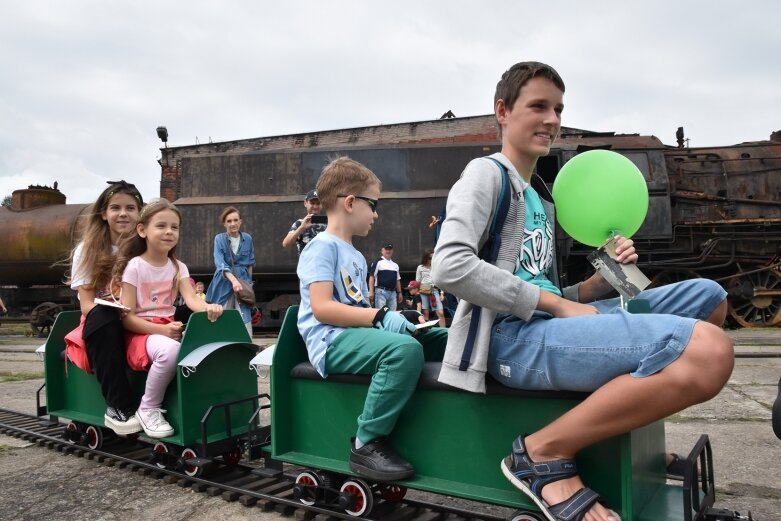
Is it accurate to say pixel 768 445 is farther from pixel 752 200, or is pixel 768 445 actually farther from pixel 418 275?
pixel 752 200

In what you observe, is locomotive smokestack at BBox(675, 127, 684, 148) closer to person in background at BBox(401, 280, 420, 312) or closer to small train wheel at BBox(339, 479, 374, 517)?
person in background at BBox(401, 280, 420, 312)

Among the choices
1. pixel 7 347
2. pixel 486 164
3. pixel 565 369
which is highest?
pixel 486 164

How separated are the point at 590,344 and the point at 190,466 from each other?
2.06 m

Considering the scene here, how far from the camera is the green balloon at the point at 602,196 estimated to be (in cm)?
205

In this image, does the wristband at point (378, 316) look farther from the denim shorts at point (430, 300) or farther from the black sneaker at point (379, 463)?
the denim shorts at point (430, 300)

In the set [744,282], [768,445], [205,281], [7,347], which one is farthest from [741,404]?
[7,347]

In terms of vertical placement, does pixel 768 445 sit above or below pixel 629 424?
below

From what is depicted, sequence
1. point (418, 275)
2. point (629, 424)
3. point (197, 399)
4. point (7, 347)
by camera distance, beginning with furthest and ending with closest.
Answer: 1. point (7, 347)
2. point (418, 275)
3. point (197, 399)
4. point (629, 424)

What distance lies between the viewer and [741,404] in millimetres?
4387

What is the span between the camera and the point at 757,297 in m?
11.1

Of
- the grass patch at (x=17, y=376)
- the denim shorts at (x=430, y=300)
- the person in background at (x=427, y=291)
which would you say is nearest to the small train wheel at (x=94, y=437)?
the grass patch at (x=17, y=376)

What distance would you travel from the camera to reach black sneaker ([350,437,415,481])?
2051 millimetres

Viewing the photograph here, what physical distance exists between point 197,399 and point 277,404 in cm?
76

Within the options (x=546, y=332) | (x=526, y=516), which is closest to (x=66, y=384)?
(x=526, y=516)
